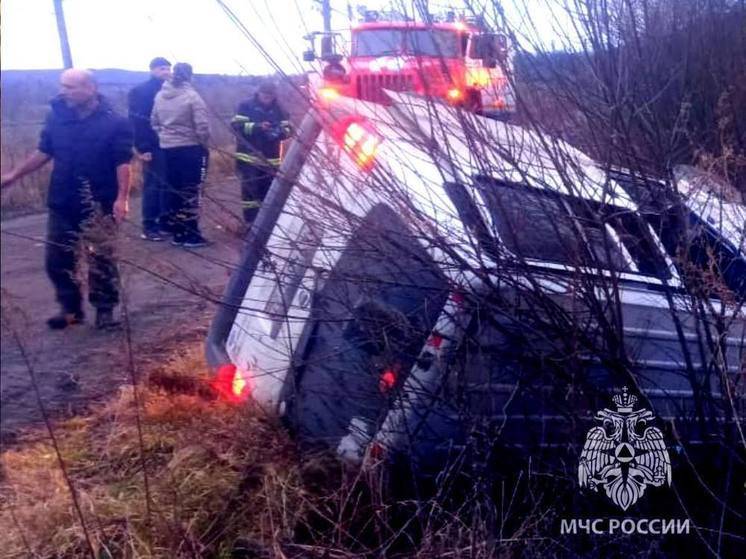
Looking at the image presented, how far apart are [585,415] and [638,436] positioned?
20cm

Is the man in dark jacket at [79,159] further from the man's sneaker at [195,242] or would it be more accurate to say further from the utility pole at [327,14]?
the utility pole at [327,14]

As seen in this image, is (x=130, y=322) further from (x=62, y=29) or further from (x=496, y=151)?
(x=496, y=151)

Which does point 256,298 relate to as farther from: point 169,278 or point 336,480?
point 336,480

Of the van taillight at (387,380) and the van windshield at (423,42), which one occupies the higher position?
the van windshield at (423,42)

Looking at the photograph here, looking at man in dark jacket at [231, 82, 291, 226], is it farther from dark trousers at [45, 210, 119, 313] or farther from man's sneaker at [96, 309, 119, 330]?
man's sneaker at [96, 309, 119, 330]

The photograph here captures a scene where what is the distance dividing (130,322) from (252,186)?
2994mm

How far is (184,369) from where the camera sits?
5230mm

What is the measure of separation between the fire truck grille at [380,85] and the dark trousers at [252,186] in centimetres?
46

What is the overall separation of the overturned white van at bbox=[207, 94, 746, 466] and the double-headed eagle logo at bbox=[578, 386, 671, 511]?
0.06 meters

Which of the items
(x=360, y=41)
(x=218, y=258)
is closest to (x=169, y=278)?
(x=218, y=258)

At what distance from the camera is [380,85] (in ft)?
11.8

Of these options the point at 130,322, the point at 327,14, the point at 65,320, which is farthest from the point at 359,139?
the point at 65,320

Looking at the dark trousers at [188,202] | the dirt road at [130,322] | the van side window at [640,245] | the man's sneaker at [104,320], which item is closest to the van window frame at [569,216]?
the van side window at [640,245]

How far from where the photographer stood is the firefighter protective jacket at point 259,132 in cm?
356
